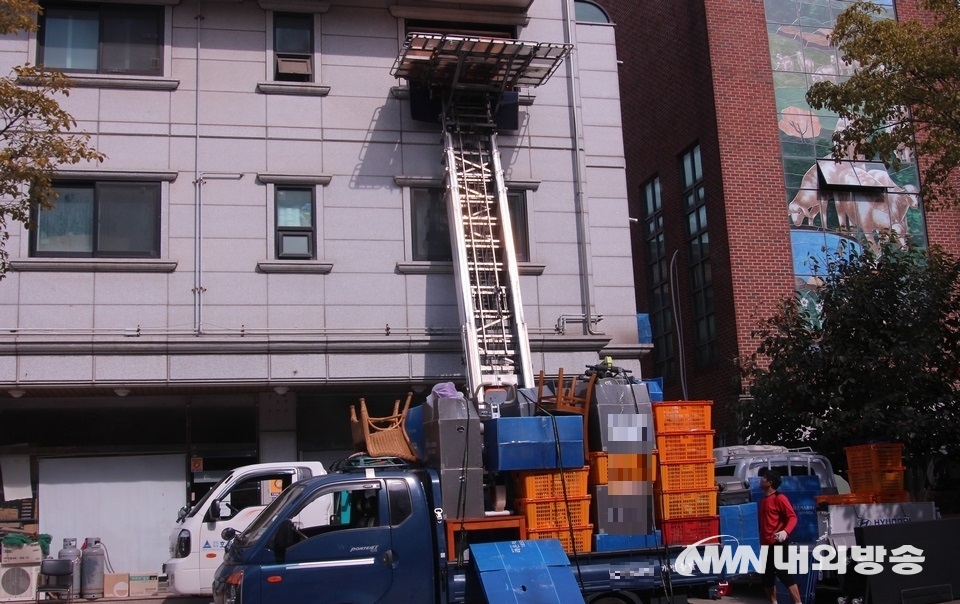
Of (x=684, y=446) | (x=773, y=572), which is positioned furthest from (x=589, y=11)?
(x=773, y=572)

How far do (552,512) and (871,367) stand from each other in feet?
32.9

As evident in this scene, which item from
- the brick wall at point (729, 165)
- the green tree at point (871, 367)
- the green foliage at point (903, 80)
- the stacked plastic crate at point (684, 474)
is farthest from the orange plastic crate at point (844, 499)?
the brick wall at point (729, 165)

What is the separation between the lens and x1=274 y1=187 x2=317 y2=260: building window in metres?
15.6

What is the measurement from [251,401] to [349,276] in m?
2.63

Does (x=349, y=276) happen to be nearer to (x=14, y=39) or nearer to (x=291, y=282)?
(x=291, y=282)

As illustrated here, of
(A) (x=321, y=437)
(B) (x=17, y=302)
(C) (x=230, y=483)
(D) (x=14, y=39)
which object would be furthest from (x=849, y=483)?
(D) (x=14, y=39)

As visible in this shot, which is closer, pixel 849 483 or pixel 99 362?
pixel 99 362

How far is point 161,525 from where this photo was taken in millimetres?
15648

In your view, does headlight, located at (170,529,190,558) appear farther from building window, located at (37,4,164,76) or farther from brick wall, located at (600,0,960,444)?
brick wall, located at (600,0,960,444)

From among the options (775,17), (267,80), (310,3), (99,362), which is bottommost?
(99,362)

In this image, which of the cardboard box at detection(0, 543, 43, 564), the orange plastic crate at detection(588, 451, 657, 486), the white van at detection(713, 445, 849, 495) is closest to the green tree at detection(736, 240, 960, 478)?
the white van at detection(713, 445, 849, 495)

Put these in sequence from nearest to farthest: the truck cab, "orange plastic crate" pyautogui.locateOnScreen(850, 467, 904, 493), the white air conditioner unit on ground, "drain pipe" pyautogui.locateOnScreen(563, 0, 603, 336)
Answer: the truck cab
the white air conditioner unit on ground
"orange plastic crate" pyautogui.locateOnScreen(850, 467, 904, 493)
"drain pipe" pyautogui.locateOnScreen(563, 0, 603, 336)

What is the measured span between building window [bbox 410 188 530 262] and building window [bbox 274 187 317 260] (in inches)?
64.3

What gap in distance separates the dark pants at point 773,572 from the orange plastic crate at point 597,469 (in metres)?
2.08
